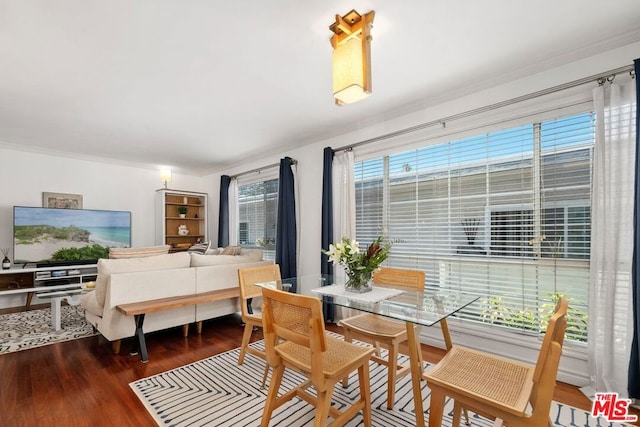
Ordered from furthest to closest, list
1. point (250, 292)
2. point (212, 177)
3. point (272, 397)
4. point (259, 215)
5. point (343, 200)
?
point (212, 177), point (259, 215), point (343, 200), point (250, 292), point (272, 397)

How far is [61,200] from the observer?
195 inches

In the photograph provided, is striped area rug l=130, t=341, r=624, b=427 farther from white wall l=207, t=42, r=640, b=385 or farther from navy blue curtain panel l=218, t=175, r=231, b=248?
navy blue curtain panel l=218, t=175, r=231, b=248

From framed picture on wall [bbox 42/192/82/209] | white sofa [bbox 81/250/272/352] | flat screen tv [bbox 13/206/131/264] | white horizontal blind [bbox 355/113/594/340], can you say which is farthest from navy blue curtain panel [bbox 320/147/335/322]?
framed picture on wall [bbox 42/192/82/209]

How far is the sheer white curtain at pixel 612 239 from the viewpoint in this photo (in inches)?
78.9

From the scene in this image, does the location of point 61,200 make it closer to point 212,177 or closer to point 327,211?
point 212,177

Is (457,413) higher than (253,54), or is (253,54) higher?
(253,54)

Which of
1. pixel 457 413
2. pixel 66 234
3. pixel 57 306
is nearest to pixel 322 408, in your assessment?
pixel 457 413

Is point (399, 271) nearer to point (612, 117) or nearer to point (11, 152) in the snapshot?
point (612, 117)

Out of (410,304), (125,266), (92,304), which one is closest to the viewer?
(410,304)

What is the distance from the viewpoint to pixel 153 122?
143 inches

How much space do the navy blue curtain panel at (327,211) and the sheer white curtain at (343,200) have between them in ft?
0.17

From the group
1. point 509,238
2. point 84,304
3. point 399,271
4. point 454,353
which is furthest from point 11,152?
point 509,238

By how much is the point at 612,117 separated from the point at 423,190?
59.1 inches

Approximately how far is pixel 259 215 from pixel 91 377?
11.0 feet
